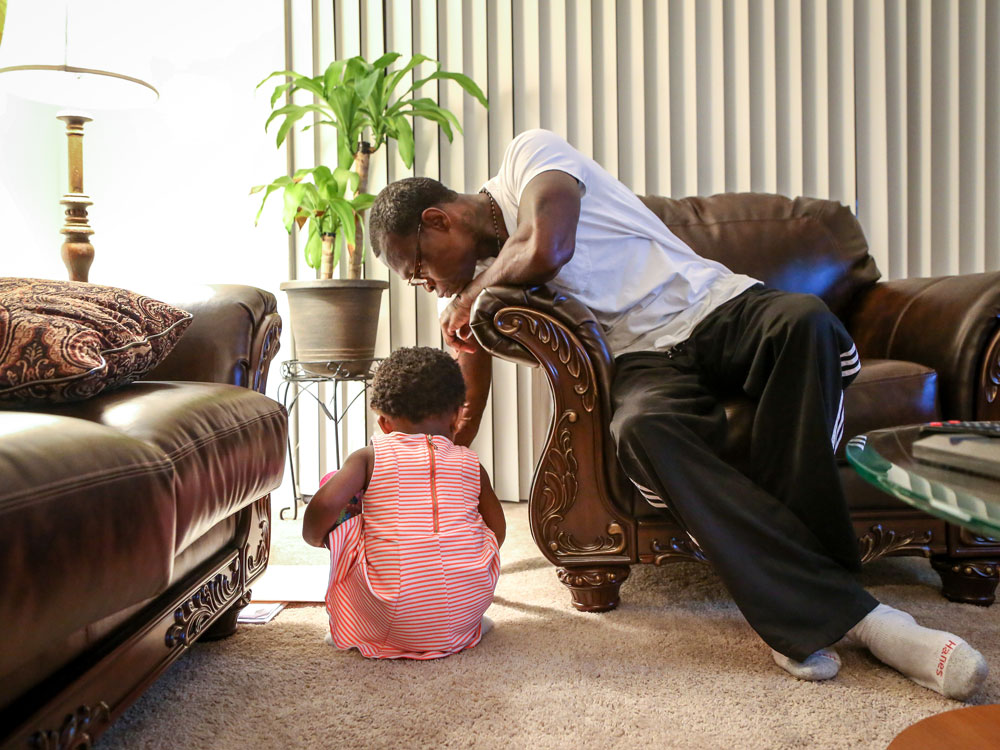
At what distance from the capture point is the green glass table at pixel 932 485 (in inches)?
20.9


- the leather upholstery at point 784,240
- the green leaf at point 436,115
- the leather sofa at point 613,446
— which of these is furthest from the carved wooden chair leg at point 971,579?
the green leaf at point 436,115

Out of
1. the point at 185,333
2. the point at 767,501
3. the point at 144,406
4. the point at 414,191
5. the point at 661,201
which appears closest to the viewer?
the point at 144,406

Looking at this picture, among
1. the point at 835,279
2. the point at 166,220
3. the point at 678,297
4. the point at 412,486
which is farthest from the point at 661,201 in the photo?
the point at 166,220

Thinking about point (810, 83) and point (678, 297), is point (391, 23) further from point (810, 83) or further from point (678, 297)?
point (678, 297)

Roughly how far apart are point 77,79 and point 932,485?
214 centimetres

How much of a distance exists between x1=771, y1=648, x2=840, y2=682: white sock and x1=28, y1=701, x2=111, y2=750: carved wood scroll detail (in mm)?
947

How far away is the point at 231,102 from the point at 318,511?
2233 mm

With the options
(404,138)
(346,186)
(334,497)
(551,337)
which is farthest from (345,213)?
(334,497)

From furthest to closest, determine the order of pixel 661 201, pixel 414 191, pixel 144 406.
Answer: pixel 661 201 → pixel 414 191 → pixel 144 406

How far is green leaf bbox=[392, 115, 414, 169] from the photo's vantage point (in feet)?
8.78

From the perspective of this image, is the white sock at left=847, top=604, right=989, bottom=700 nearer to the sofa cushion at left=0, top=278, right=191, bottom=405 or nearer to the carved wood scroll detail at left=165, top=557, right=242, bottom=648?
the carved wood scroll detail at left=165, top=557, right=242, bottom=648

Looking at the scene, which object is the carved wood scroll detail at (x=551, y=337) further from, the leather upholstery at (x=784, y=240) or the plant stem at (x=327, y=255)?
the plant stem at (x=327, y=255)

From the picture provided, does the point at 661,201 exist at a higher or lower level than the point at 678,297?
higher

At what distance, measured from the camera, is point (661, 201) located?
7.56 ft
